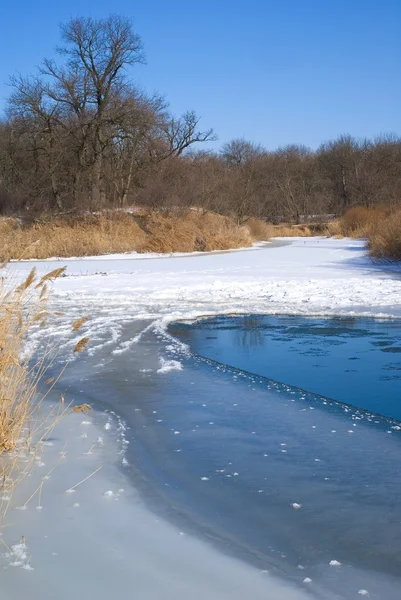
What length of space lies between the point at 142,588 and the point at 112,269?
17.9m

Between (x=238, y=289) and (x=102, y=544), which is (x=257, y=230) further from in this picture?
(x=102, y=544)

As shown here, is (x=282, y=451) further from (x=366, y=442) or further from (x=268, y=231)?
(x=268, y=231)

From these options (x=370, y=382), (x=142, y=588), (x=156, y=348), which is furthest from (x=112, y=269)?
(x=142, y=588)

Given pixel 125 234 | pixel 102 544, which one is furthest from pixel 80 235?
pixel 102 544

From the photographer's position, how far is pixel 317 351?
8.18 meters

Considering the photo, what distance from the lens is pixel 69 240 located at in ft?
94.5

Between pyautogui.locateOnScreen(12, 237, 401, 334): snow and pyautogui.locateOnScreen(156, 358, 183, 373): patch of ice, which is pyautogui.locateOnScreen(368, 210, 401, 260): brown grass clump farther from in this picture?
pyautogui.locateOnScreen(156, 358, 183, 373): patch of ice

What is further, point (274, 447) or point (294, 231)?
point (294, 231)

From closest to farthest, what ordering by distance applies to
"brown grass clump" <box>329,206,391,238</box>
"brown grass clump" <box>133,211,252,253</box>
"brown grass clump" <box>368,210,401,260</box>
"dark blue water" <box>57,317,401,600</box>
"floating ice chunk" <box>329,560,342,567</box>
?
"floating ice chunk" <box>329,560,342,567</box>
"dark blue water" <box>57,317,401,600</box>
"brown grass clump" <box>368,210,401,260</box>
"brown grass clump" <box>133,211,252,253</box>
"brown grass clump" <box>329,206,391,238</box>

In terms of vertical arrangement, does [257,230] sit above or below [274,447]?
above

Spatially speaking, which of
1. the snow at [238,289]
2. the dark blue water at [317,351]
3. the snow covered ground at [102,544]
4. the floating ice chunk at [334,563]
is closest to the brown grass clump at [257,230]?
the snow at [238,289]

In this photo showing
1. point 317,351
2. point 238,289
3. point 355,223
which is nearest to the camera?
point 317,351

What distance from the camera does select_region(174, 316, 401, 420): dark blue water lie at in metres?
6.32

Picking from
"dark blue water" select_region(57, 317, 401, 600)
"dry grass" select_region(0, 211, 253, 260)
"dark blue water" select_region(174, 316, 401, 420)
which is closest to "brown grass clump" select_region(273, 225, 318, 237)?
"dry grass" select_region(0, 211, 253, 260)
